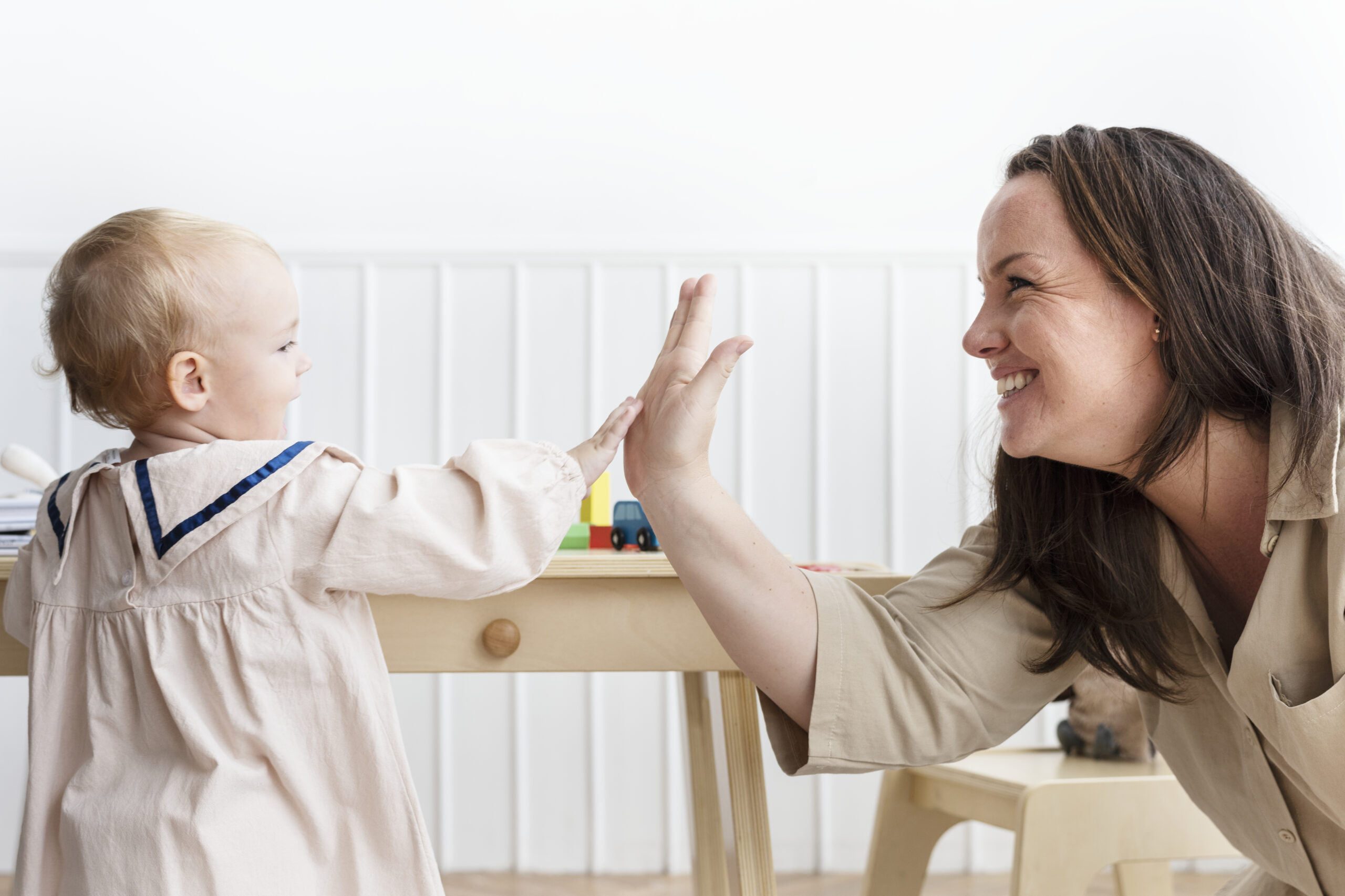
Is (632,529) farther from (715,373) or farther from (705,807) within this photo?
(715,373)

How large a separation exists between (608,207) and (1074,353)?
1.22 m

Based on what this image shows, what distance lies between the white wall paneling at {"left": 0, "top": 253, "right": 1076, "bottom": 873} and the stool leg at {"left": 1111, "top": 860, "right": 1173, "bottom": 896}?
22.3 inches

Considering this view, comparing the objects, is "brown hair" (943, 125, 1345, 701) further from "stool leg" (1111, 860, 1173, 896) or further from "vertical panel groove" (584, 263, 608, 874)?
"vertical panel groove" (584, 263, 608, 874)

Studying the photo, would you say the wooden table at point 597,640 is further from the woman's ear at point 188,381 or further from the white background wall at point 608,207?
the white background wall at point 608,207

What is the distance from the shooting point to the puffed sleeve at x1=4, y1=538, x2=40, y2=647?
33.0 inches

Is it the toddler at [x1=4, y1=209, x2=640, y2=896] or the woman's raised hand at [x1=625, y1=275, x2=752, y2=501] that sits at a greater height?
the woman's raised hand at [x1=625, y1=275, x2=752, y2=501]

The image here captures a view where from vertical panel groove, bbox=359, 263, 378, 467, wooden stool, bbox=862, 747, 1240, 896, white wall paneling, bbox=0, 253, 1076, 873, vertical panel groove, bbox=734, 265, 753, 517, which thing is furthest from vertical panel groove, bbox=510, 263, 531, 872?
wooden stool, bbox=862, 747, 1240, 896

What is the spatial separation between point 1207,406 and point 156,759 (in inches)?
30.5

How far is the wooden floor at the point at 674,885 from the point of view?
176 cm

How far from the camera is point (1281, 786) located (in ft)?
2.73

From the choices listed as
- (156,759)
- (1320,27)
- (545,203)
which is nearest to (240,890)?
(156,759)

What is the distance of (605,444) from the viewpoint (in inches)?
31.9

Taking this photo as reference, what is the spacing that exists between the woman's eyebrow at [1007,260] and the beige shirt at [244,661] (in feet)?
1.19

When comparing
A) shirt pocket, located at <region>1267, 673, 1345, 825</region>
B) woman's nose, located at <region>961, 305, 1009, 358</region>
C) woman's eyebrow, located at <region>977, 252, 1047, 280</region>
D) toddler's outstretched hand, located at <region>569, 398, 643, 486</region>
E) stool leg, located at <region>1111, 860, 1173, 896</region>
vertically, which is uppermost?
woman's eyebrow, located at <region>977, 252, 1047, 280</region>
